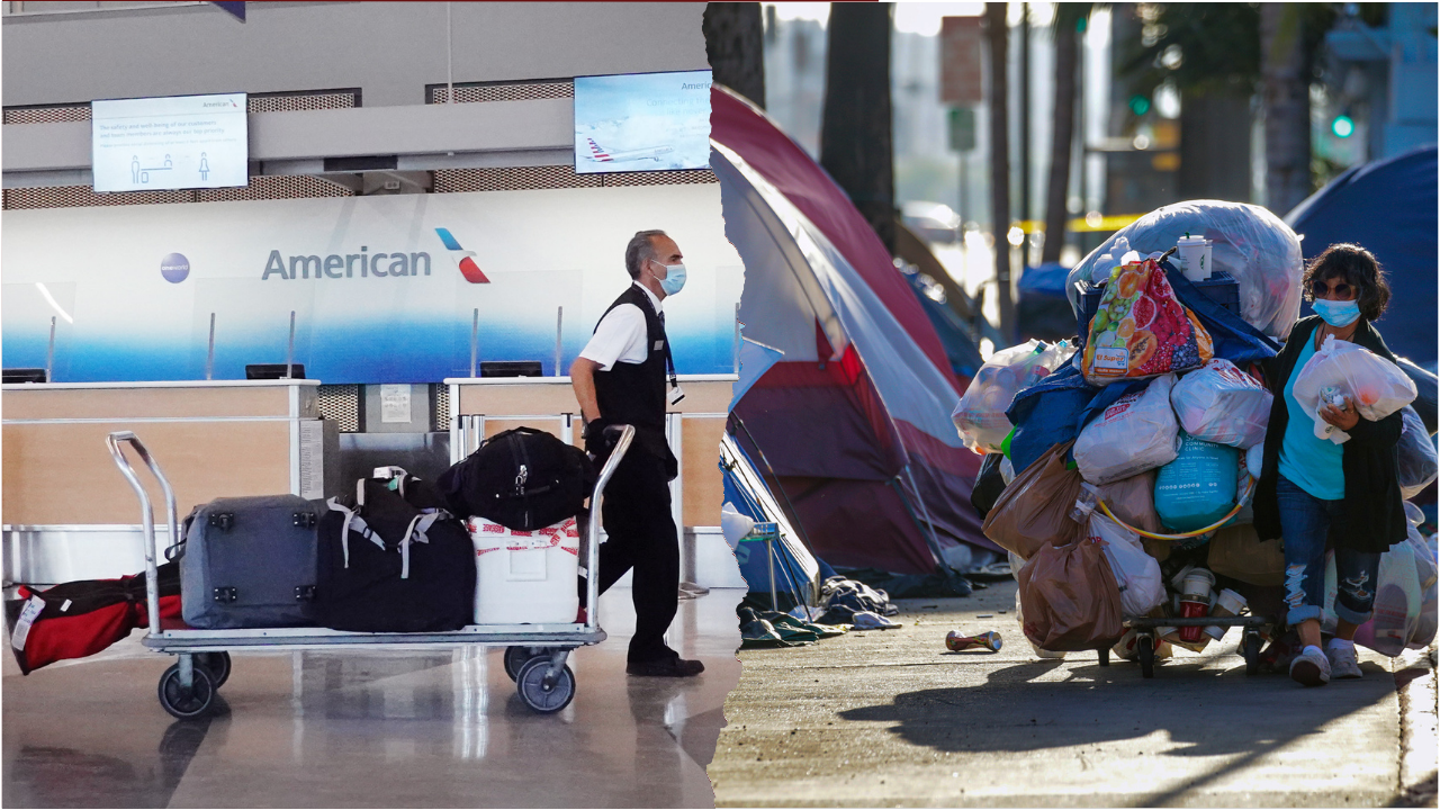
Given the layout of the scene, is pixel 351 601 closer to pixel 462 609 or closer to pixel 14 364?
pixel 462 609

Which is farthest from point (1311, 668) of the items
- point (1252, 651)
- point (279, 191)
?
point (279, 191)

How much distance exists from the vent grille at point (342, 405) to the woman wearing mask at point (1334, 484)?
6.03 m

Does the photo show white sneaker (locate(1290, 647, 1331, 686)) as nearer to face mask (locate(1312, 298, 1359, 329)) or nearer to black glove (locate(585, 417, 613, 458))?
face mask (locate(1312, 298, 1359, 329))

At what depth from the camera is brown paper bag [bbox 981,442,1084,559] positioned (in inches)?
199

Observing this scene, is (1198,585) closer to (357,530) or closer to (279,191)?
(357,530)

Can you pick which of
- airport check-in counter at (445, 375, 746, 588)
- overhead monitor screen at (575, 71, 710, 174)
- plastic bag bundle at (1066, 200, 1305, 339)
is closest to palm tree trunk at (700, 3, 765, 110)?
airport check-in counter at (445, 375, 746, 588)

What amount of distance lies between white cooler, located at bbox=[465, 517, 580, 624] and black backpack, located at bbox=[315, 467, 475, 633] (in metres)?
0.07

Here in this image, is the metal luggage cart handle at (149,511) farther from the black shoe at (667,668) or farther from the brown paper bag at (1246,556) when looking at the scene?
the brown paper bag at (1246,556)

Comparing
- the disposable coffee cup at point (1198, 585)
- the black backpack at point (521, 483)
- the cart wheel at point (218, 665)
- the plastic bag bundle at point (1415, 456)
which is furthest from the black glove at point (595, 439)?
the plastic bag bundle at point (1415, 456)

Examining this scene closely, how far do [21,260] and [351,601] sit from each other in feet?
19.2

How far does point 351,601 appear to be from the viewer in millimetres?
4727

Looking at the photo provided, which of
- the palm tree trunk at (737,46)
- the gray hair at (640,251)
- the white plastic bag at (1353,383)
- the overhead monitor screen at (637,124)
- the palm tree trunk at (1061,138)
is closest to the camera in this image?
the white plastic bag at (1353,383)

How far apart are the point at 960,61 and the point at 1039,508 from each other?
1797cm

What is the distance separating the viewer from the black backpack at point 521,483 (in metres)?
4.73
